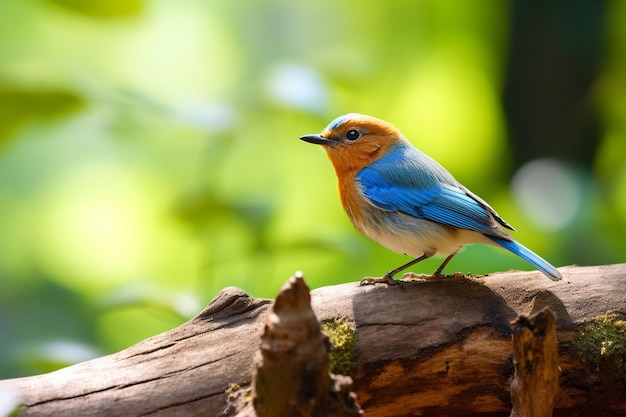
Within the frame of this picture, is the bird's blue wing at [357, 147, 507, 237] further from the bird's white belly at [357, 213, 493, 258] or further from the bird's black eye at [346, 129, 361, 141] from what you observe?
the bird's black eye at [346, 129, 361, 141]

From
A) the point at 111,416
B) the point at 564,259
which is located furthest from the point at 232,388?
the point at 564,259

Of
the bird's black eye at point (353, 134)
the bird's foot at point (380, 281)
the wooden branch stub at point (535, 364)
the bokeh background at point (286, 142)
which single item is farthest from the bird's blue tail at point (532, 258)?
the bokeh background at point (286, 142)

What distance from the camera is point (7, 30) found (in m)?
7.57

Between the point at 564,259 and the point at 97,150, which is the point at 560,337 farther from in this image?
the point at 97,150

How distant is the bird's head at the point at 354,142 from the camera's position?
4.04 m

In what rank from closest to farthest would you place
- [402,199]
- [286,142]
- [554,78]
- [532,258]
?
[532,258]
[402,199]
[554,78]
[286,142]

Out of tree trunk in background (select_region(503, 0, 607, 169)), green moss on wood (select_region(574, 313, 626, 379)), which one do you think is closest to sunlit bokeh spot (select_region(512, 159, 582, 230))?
tree trunk in background (select_region(503, 0, 607, 169))

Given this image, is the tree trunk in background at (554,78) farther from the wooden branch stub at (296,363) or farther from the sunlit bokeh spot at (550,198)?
the wooden branch stub at (296,363)

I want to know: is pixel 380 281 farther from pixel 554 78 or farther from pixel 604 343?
pixel 554 78

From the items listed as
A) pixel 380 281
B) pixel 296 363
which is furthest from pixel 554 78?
pixel 296 363

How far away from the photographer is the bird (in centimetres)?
354

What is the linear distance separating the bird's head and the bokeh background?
4.28ft

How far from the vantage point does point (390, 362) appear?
3.00m

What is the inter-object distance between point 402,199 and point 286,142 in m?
4.17
